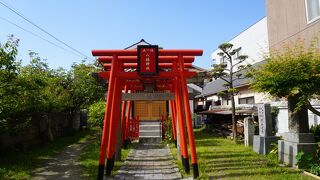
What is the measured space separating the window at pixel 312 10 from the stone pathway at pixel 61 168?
945 cm

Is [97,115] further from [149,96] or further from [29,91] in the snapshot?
[149,96]

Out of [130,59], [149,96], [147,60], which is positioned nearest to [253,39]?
[149,96]

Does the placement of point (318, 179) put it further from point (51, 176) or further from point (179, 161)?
point (51, 176)

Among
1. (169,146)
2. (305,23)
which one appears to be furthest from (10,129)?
(305,23)

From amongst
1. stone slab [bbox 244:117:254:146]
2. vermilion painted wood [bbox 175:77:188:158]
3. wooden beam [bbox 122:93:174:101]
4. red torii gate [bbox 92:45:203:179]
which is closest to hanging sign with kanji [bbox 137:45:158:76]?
red torii gate [bbox 92:45:203:179]

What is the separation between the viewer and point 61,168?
10234mm

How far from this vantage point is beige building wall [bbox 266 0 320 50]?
39.5 ft

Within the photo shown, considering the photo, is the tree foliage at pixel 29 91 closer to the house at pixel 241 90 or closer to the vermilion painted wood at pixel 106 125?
the vermilion painted wood at pixel 106 125

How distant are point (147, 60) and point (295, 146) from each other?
183 inches

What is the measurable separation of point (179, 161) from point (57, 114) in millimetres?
10812

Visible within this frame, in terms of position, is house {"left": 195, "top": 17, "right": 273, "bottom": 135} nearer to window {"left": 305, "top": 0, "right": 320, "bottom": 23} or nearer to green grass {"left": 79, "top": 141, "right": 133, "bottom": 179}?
window {"left": 305, "top": 0, "right": 320, "bottom": 23}

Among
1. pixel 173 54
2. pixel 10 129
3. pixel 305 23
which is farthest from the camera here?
pixel 305 23

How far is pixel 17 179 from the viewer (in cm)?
848

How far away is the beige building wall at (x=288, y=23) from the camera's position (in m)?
12.0
